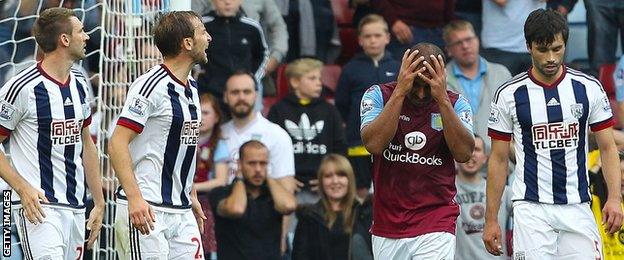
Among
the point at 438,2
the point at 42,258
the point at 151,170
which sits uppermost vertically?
the point at 438,2

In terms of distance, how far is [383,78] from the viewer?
11.8 m

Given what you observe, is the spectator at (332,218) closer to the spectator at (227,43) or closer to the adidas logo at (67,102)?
the spectator at (227,43)

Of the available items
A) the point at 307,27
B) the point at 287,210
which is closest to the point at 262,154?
the point at 287,210

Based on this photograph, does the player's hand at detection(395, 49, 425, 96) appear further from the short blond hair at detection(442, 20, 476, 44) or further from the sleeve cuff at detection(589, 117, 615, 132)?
the short blond hair at detection(442, 20, 476, 44)

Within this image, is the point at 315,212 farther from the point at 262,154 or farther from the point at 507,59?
the point at 507,59

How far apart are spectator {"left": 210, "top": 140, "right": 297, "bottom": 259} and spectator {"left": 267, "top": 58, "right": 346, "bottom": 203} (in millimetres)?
819

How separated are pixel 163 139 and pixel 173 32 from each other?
622 millimetres

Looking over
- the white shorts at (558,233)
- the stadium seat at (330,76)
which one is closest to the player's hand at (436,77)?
the white shorts at (558,233)

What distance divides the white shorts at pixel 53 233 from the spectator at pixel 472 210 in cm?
360

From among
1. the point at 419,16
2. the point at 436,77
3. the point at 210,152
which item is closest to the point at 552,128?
the point at 436,77

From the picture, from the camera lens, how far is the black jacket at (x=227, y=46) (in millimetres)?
12180

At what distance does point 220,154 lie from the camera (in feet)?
36.8

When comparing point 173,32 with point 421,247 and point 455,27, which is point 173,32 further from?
point 455,27

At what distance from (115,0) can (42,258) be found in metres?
2.71
